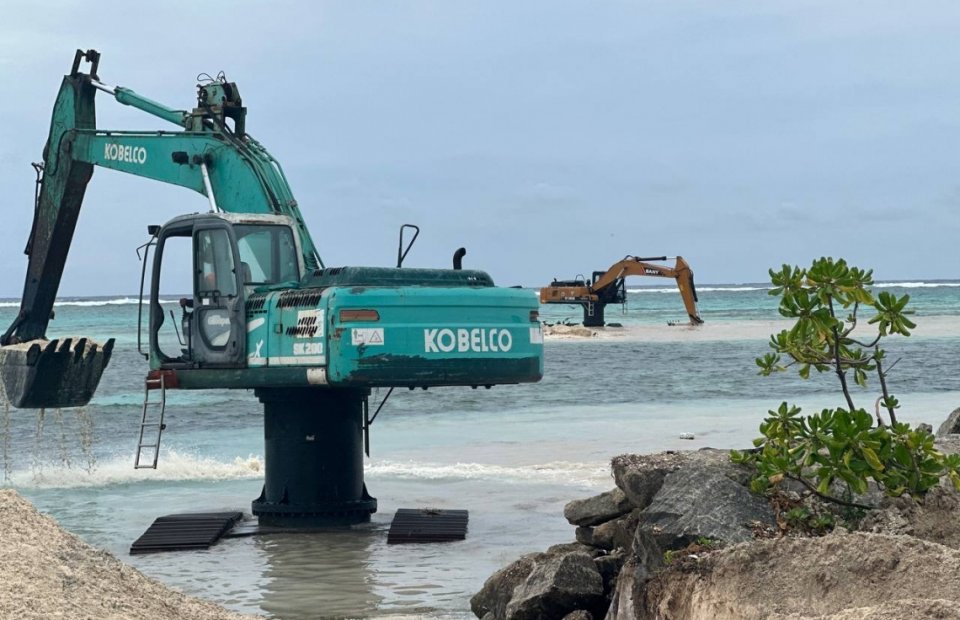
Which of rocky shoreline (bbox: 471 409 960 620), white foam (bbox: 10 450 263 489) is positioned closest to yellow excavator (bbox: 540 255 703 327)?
white foam (bbox: 10 450 263 489)

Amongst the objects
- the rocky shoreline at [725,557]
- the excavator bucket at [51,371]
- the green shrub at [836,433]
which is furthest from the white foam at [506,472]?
the green shrub at [836,433]

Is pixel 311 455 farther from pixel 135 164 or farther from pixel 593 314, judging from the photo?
pixel 593 314

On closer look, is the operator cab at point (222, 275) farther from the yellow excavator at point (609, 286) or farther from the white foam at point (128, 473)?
the yellow excavator at point (609, 286)

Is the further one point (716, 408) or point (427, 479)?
point (716, 408)

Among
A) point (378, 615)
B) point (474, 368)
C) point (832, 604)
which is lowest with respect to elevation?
point (378, 615)

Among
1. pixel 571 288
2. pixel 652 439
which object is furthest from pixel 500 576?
pixel 571 288

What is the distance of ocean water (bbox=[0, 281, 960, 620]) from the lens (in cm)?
1086

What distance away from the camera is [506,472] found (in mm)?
17234

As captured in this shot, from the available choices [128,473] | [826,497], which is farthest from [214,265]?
[826,497]

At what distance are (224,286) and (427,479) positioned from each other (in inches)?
213

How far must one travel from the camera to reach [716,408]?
2542cm

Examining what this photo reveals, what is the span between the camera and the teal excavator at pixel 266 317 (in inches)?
455

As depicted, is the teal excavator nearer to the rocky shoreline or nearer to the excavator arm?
the excavator arm

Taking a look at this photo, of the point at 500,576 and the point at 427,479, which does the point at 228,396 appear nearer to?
the point at 427,479
